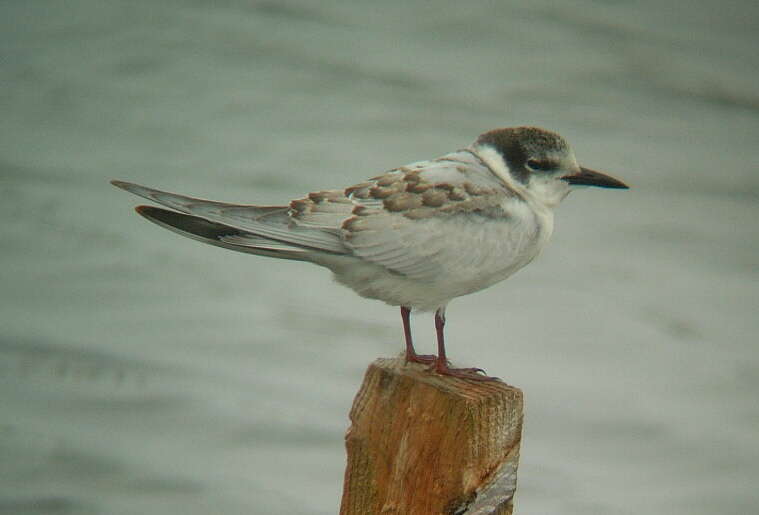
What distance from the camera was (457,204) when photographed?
116 inches

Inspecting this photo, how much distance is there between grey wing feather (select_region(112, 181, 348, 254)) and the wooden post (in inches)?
19.1

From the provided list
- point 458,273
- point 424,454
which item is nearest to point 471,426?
point 424,454

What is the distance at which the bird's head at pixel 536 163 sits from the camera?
310 cm

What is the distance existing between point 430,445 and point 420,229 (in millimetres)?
829

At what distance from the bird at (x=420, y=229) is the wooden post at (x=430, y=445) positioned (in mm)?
257

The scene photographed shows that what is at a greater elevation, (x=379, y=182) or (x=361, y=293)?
(x=379, y=182)

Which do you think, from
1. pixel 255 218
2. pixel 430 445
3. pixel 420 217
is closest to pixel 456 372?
pixel 430 445

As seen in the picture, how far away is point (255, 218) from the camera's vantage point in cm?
273

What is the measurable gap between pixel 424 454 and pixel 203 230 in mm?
900

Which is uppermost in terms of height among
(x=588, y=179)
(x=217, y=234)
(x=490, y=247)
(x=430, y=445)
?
(x=588, y=179)

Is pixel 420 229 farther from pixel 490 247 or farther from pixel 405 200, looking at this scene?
pixel 490 247

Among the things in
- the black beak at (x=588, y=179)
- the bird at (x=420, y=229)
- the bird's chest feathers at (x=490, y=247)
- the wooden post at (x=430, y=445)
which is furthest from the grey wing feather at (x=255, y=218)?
the black beak at (x=588, y=179)

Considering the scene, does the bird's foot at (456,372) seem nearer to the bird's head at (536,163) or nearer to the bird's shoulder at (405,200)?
the bird's shoulder at (405,200)

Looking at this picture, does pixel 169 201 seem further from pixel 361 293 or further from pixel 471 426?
pixel 471 426
